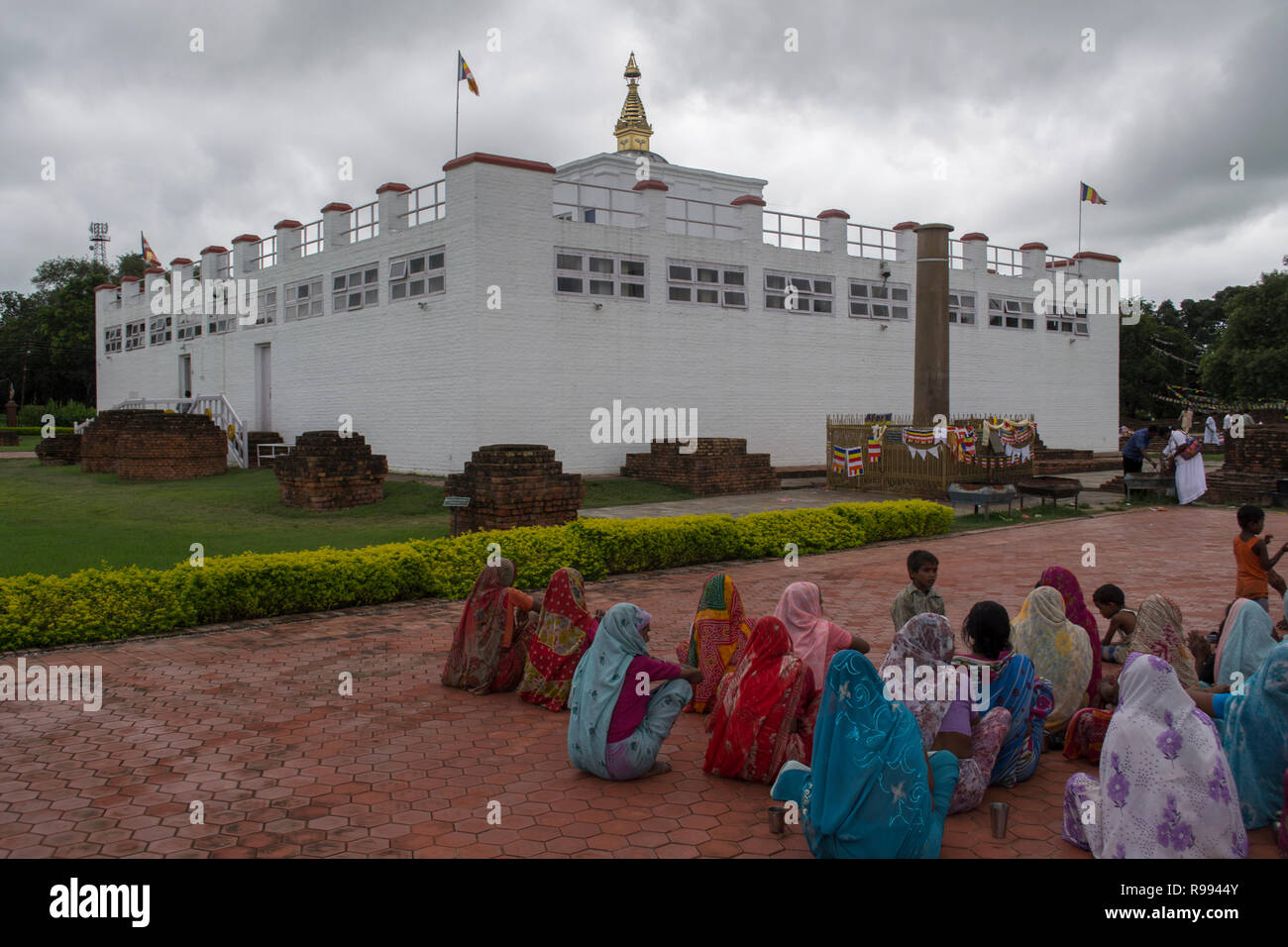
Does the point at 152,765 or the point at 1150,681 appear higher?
the point at 1150,681

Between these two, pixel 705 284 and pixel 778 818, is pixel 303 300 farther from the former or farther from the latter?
pixel 778 818

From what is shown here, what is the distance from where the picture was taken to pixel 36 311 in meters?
56.2

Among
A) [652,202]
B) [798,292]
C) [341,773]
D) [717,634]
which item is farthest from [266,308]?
[341,773]

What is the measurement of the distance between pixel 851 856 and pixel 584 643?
8.74 ft

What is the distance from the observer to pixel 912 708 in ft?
14.9

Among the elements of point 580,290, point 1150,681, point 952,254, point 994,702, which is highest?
point 952,254

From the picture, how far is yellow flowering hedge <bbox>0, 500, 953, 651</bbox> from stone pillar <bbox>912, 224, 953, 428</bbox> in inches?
290

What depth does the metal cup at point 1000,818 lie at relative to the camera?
423 centimetres

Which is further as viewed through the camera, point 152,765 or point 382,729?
point 382,729

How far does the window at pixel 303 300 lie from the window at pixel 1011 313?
1880 centimetres

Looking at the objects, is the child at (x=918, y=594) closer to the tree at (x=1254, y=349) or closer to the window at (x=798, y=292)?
the window at (x=798, y=292)

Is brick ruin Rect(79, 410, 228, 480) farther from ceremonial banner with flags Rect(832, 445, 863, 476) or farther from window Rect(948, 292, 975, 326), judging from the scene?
window Rect(948, 292, 975, 326)

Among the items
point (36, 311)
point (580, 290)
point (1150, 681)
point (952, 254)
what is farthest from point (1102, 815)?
point (36, 311)

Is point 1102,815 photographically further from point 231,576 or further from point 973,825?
point 231,576
